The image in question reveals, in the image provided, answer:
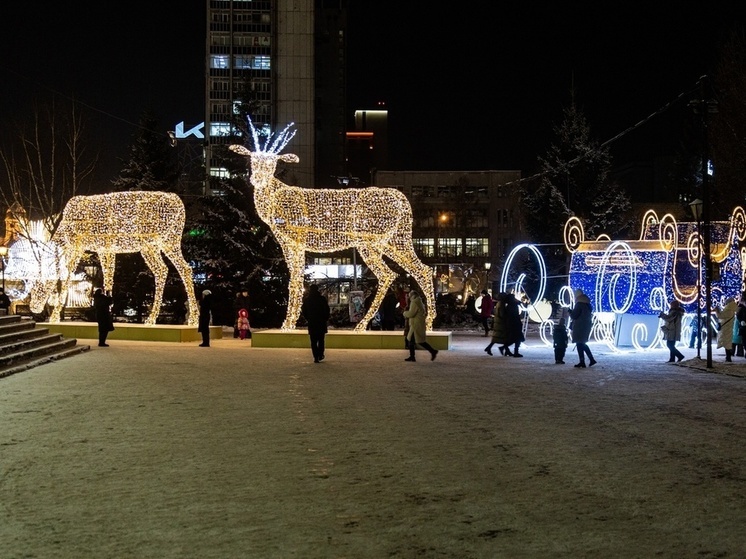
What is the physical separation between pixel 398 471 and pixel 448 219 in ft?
206

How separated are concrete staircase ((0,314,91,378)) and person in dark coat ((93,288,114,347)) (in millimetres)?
1092

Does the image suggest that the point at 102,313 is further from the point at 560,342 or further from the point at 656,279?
the point at 656,279

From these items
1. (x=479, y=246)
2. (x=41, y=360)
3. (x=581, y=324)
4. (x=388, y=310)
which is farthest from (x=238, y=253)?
(x=479, y=246)

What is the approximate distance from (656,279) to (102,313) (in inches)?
606

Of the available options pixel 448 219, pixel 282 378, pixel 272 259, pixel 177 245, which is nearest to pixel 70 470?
pixel 282 378

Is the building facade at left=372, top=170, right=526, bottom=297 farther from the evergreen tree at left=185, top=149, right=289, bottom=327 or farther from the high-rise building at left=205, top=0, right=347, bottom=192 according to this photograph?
the evergreen tree at left=185, top=149, right=289, bottom=327

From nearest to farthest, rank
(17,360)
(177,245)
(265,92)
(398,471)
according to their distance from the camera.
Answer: (398,471) → (17,360) → (177,245) → (265,92)

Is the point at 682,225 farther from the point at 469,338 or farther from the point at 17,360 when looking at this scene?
the point at 17,360

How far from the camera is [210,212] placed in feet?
102

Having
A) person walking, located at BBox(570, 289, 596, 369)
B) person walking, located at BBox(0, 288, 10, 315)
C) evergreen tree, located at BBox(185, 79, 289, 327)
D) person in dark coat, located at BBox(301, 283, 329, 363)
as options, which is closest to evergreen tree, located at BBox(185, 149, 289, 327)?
evergreen tree, located at BBox(185, 79, 289, 327)

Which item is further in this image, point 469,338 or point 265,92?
point 265,92

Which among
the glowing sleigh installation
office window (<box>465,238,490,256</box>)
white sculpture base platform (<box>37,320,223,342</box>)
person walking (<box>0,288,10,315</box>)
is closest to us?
the glowing sleigh installation

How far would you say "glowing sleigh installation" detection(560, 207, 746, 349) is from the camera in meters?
23.0

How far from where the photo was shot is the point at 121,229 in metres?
23.8
